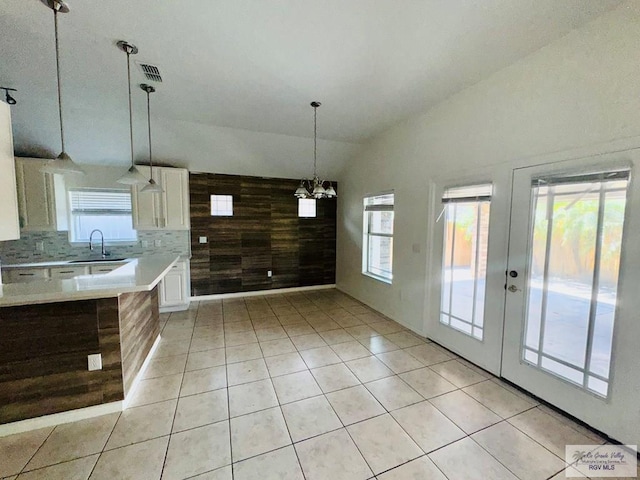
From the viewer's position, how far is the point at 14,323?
6.19 ft

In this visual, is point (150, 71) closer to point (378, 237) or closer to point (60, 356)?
point (60, 356)

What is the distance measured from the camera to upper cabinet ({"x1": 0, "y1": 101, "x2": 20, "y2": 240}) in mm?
2047

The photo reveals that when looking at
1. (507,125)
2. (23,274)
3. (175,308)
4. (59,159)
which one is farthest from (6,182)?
(507,125)

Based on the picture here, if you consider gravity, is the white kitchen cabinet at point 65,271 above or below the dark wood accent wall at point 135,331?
above

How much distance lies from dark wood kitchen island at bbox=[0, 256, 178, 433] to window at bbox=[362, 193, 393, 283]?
3.40 metres

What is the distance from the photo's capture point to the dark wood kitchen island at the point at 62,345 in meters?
1.89

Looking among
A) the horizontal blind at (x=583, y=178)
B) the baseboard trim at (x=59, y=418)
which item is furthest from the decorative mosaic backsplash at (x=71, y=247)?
the horizontal blind at (x=583, y=178)

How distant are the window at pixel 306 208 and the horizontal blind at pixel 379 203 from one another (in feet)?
4.66

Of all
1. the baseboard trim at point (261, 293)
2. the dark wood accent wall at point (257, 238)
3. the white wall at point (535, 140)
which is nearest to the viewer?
the white wall at point (535, 140)

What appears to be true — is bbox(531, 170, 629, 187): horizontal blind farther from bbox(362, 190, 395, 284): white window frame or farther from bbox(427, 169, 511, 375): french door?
bbox(362, 190, 395, 284): white window frame

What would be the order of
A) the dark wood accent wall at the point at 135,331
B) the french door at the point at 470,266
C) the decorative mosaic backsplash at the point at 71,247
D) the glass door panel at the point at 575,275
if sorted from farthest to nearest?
the decorative mosaic backsplash at the point at 71,247 → the french door at the point at 470,266 → the dark wood accent wall at the point at 135,331 → the glass door panel at the point at 575,275

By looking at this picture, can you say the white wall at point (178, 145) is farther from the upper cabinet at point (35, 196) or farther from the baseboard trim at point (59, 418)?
the baseboard trim at point (59, 418)

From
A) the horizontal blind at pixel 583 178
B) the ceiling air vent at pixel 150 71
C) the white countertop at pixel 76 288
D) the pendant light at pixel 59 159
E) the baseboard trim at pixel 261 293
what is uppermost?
the ceiling air vent at pixel 150 71

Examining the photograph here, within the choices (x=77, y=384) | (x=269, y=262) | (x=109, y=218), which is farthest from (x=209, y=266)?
(x=77, y=384)
